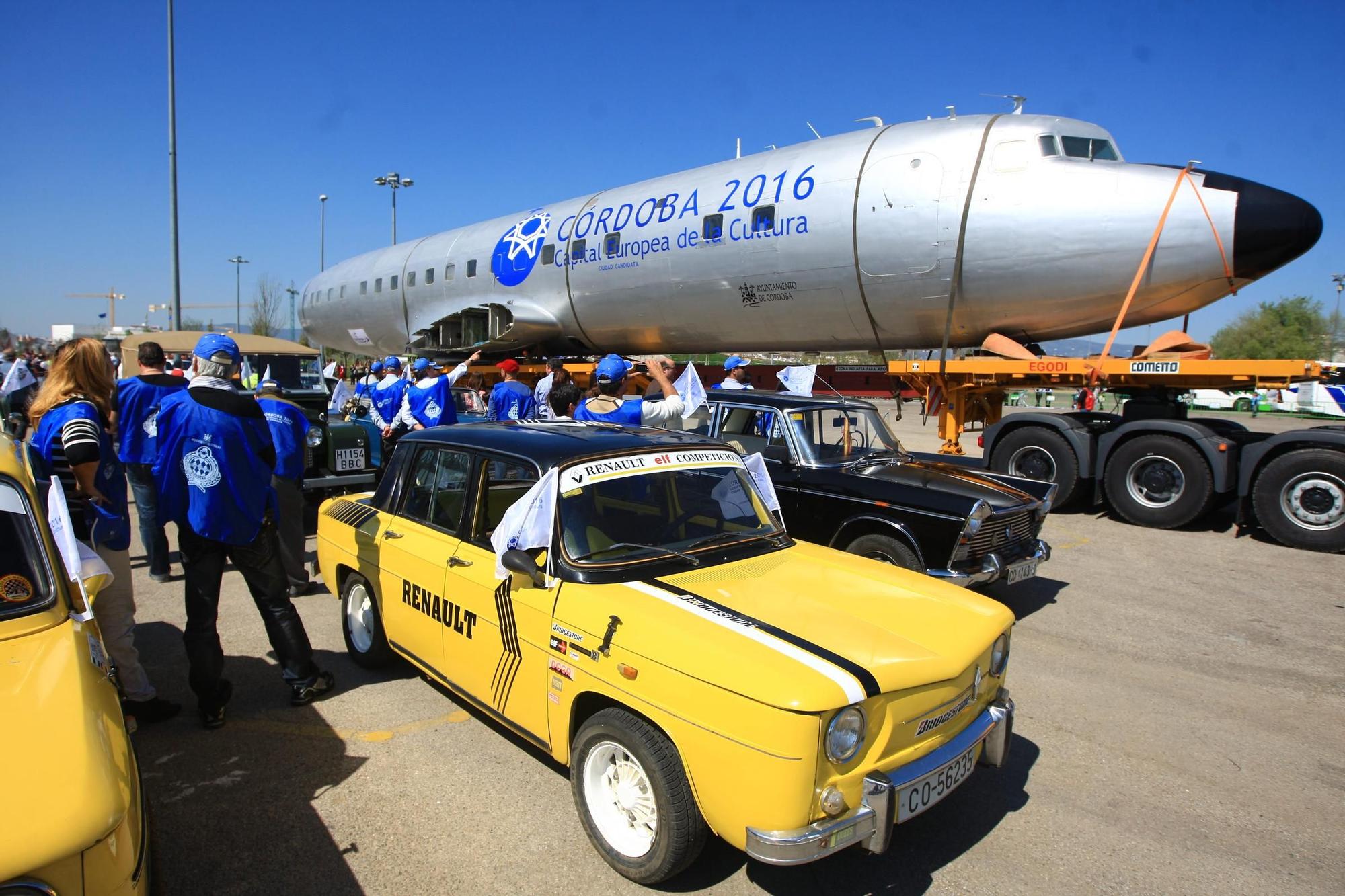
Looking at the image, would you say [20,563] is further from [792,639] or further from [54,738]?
[792,639]

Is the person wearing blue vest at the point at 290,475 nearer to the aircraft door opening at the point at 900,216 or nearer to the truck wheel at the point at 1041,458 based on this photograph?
the aircraft door opening at the point at 900,216

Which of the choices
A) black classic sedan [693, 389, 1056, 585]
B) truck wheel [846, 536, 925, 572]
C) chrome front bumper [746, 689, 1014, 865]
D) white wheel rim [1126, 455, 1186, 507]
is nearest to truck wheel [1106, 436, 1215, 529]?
white wheel rim [1126, 455, 1186, 507]

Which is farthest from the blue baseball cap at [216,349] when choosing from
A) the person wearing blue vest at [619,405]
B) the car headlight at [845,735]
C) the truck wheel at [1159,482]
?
the truck wheel at [1159,482]

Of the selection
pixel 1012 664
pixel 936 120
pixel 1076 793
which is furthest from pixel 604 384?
pixel 936 120

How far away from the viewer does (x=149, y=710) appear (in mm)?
3926

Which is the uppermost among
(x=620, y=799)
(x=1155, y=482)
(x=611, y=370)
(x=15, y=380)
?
(x=611, y=370)

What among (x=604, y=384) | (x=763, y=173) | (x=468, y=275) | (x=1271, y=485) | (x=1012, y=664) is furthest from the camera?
(x=468, y=275)

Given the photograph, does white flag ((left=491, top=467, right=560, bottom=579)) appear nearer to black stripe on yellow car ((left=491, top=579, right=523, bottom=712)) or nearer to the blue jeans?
black stripe on yellow car ((left=491, top=579, right=523, bottom=712))

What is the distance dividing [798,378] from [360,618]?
629 cm

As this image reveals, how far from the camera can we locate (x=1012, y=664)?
4926mm

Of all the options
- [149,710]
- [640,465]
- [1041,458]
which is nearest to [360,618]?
[149,710]

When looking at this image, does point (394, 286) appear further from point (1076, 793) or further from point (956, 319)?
point (1076, 793)

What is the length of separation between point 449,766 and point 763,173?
934cm

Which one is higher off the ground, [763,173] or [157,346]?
[763,173]
